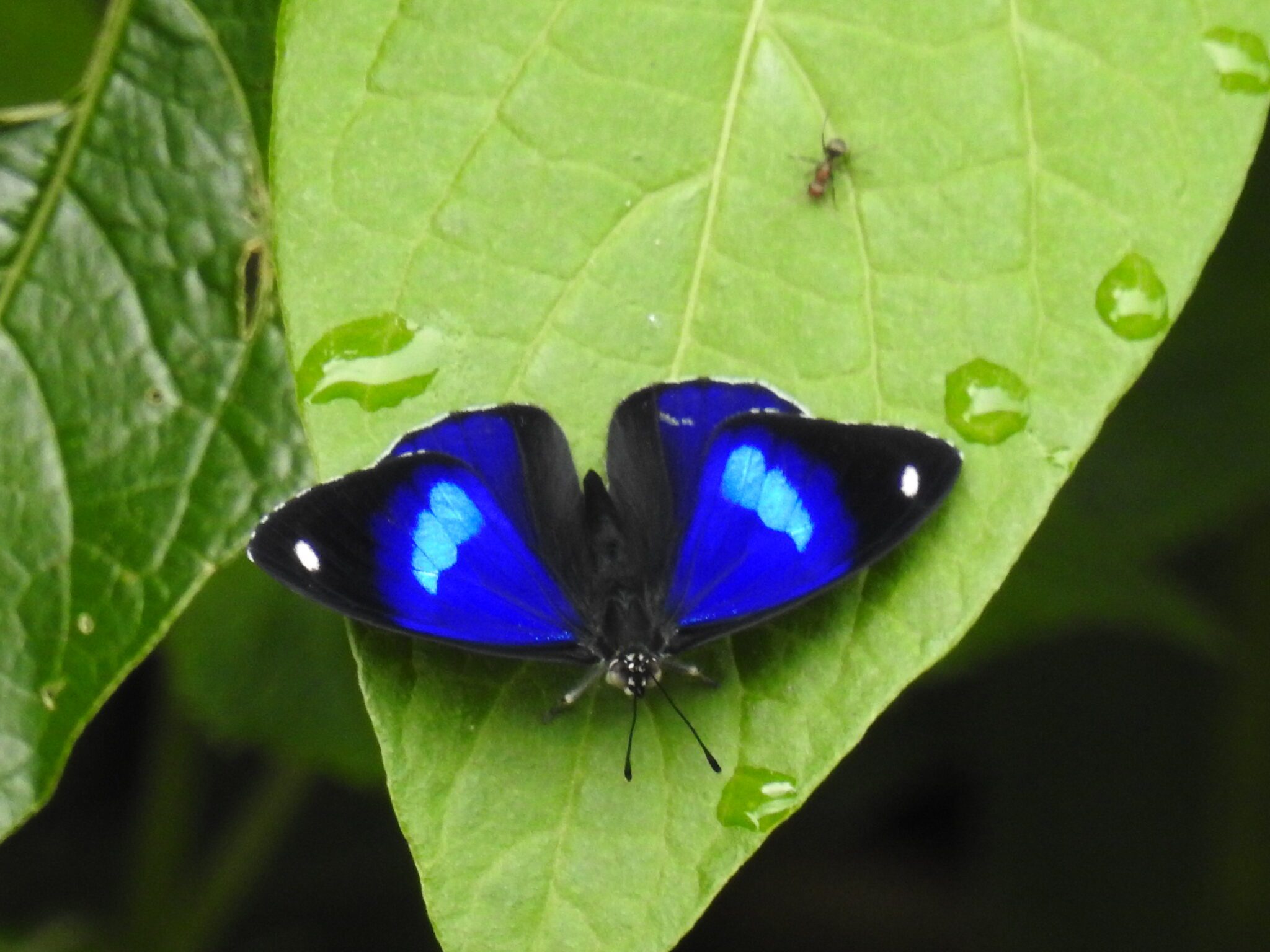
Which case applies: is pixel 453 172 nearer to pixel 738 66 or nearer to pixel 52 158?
pixel 738 66

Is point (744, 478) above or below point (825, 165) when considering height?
below

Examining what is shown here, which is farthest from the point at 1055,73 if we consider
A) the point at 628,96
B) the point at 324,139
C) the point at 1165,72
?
the point at 324,139

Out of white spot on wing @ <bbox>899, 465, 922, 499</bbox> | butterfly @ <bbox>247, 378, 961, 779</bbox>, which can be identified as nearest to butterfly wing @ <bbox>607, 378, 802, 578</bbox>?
butterfly @ <bbox>247, 378, 961, 779</bbox>

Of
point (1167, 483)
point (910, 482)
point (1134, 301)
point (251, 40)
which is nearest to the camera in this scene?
point (1134, 301)

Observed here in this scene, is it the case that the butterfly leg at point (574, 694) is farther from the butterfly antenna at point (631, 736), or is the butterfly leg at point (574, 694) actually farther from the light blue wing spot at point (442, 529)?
the light blue wing spot at point (442, 529)

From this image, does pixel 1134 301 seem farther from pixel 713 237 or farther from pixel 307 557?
pixel 307 557

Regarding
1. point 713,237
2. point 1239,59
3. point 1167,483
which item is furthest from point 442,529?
point 1167,483

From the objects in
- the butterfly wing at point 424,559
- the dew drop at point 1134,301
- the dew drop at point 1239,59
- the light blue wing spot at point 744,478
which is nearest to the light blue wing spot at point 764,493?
the light blue wing spot at point 744,478
